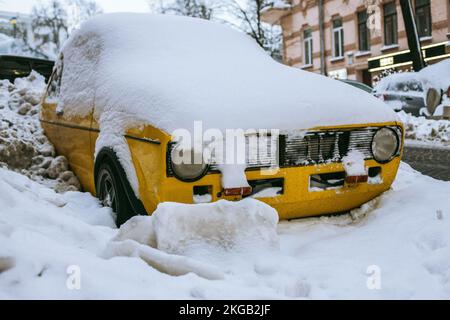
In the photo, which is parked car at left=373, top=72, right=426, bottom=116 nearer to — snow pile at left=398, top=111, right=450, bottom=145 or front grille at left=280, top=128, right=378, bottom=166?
snow pile at left=398, top=111, right=450, bottom=145

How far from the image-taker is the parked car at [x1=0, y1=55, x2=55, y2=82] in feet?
29.4

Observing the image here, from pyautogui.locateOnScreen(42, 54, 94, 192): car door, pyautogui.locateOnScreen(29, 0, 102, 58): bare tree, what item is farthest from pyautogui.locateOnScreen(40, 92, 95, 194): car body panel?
pyautogui.locateOnScreen(29, 0, 102, 58): bare tree

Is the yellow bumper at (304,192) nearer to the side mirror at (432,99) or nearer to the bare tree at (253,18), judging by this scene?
the side mirror at (432,99)

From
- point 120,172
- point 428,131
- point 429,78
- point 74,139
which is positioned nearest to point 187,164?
point 120,172

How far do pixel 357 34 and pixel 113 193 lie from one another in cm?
2132

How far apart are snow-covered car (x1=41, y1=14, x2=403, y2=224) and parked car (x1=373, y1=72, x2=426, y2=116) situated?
916 cm

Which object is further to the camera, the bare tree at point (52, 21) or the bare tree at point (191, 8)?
the bare tree at point (52, 21)

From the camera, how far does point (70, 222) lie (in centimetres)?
269

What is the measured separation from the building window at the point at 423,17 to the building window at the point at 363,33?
2907 millimetres

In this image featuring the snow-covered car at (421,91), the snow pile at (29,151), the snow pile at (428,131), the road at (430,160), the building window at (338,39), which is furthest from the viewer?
the building window at (338,39)

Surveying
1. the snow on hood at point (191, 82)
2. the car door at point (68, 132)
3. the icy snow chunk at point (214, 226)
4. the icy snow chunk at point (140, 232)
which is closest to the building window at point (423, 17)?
the snow on hood at point (191, 82)

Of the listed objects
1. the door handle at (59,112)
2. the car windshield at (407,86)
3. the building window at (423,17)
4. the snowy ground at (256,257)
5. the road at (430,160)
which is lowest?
the road at (430,160)

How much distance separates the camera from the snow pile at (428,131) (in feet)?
31.6

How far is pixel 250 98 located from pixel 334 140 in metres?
0.61
